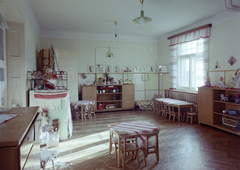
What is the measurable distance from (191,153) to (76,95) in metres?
4.99

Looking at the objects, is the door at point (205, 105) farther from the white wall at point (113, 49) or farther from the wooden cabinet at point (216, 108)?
the white wall at point (113, 49)

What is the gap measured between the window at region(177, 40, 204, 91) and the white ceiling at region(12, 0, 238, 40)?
0.87 meters

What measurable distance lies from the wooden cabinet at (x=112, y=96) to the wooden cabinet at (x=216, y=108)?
3201 millimetres

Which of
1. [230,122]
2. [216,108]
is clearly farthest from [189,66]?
[230,122]

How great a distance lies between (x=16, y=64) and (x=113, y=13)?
311cm

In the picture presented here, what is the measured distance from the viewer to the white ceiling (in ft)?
15.2

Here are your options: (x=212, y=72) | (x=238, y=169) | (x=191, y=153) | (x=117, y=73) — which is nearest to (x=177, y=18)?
(x=212, y=72)

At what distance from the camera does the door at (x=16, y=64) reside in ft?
12.1

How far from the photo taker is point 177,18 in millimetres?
5895

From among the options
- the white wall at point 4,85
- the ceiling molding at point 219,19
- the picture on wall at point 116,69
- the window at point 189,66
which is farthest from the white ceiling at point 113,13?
the picture on wall at point 116,69

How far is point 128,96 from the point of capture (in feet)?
26.2

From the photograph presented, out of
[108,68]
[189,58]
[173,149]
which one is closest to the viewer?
[173,149]

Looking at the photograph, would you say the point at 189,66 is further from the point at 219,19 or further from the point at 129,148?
the point at 129,148

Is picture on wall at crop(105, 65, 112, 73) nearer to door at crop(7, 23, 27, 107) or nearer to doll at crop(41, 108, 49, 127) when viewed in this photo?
doll at crop(41, 108, 49, 127)
